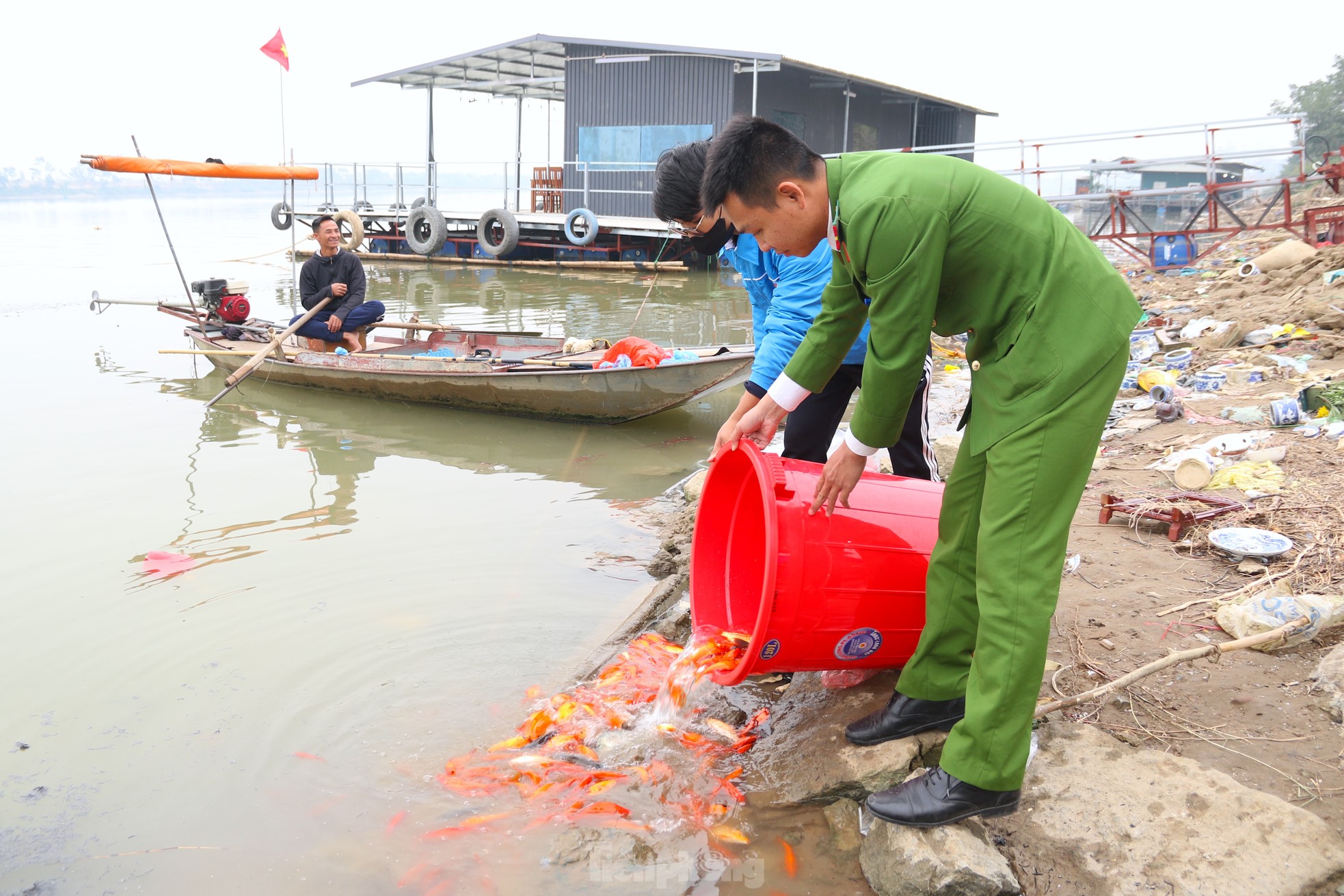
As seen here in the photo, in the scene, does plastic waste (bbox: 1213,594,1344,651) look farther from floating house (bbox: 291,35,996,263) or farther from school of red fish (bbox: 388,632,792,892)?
floating house (bbox: 291,35,996,263)

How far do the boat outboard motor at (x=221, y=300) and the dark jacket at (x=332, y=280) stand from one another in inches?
61.0

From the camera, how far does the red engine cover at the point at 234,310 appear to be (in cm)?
1082

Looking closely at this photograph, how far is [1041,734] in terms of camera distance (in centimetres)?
284

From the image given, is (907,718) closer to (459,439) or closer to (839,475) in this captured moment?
(839,475)

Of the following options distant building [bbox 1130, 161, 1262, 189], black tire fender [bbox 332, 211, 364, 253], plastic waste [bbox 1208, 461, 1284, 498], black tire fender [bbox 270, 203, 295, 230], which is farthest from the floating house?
plastic waste [bbox 1208, 461, 1284, 498]

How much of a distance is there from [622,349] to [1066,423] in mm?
6224

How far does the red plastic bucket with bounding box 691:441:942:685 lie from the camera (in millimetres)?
2820

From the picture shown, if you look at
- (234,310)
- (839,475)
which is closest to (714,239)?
(839,475)

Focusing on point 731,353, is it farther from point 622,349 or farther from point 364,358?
point 364,358

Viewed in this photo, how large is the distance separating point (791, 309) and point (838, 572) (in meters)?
1.29

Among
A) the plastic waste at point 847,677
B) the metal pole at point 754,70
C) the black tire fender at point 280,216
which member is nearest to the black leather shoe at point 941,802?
the plastic waste at point 847,677

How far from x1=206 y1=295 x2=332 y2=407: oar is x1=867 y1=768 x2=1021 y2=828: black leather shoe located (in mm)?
7928

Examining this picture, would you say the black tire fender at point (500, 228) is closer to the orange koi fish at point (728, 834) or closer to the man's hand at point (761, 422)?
the man's hand at point (761, 422)

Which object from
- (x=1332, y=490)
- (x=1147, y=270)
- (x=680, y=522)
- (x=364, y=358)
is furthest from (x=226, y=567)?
(x=1147, y=270)
